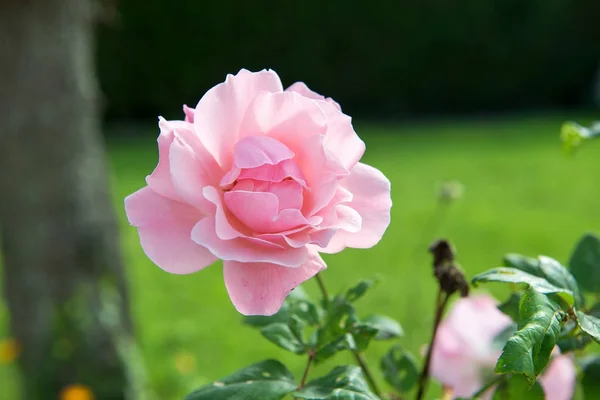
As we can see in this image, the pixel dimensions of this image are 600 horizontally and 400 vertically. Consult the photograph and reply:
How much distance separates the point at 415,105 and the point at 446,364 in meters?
8.47

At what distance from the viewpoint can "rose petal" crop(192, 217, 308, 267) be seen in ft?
1.57

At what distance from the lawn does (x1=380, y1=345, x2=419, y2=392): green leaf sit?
3.67ft

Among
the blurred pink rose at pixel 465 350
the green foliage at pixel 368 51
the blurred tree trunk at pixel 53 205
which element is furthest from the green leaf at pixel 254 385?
the green foliage at pixel 368 51

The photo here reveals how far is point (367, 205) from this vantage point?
0.54 meters

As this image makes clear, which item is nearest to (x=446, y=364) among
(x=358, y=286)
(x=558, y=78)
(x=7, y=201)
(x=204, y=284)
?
(x=358, y=286)

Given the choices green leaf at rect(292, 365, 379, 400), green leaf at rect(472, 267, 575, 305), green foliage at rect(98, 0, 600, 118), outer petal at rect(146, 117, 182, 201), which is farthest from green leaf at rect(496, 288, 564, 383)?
green foliage at rect(98, 0, 600, 118)

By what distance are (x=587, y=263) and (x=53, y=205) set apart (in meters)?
2.02

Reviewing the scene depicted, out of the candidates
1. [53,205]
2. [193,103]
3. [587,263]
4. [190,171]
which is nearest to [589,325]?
[587,263]

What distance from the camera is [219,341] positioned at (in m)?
3.27

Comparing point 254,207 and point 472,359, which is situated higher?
point 254,207

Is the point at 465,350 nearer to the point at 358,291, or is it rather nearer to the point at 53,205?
the point at 358,291

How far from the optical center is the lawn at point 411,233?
306cm

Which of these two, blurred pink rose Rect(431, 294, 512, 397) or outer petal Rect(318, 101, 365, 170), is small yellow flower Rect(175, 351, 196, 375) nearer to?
blurred pink rose Rect(431, 294, 512, 397)

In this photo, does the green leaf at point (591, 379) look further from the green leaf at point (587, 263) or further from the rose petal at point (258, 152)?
the rose petal at point (258, 152)
